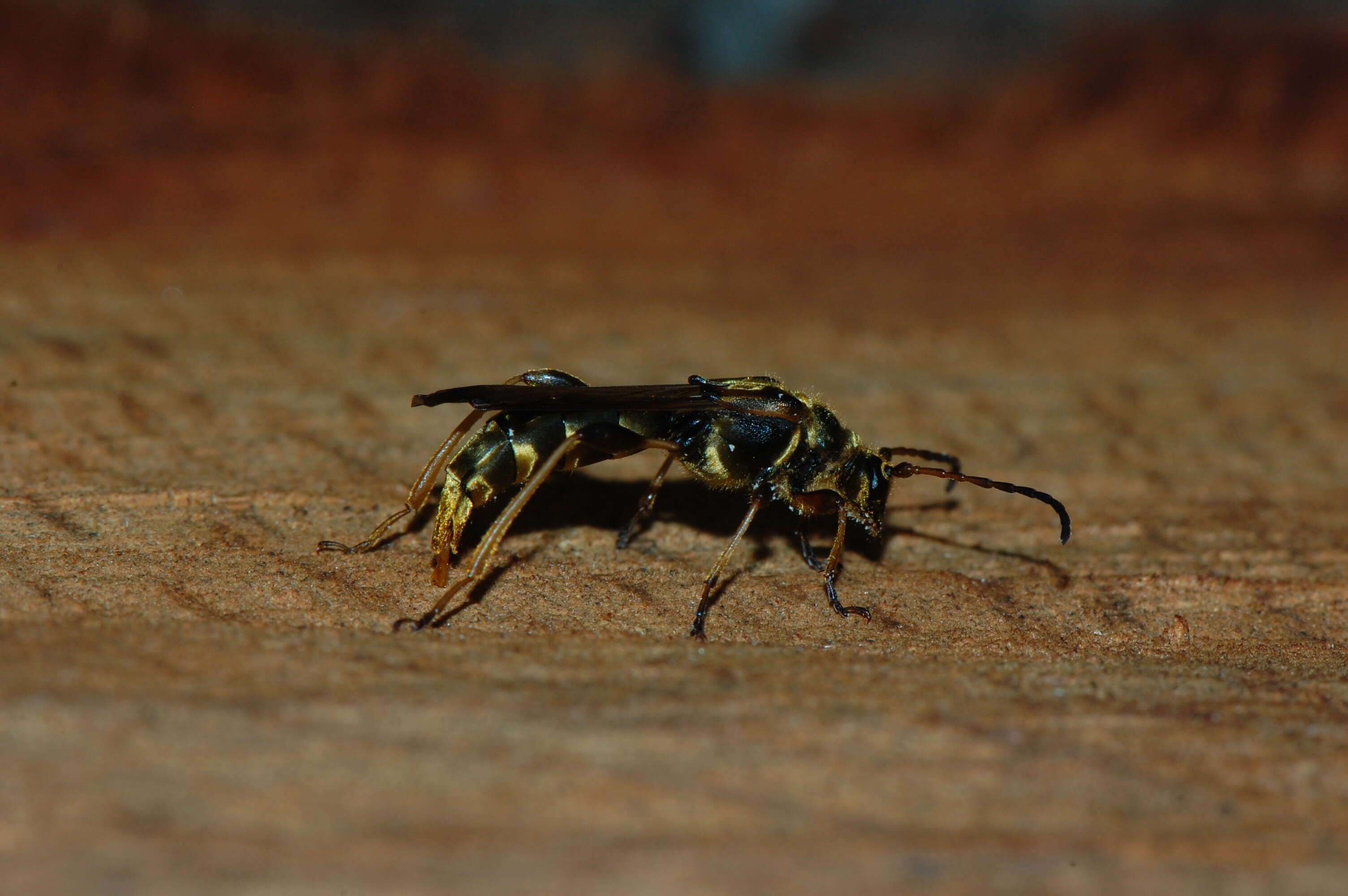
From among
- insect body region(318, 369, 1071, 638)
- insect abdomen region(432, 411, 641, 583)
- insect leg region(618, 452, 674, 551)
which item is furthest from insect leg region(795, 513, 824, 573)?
insect abdomen region(432, 411, 641, 583)

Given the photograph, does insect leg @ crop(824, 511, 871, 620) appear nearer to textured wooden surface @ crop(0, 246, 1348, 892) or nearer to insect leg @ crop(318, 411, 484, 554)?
textured wooden surface @ crop(0, 246, 1348, 892)

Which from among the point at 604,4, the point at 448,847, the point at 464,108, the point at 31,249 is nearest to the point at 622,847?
the point at 448,847

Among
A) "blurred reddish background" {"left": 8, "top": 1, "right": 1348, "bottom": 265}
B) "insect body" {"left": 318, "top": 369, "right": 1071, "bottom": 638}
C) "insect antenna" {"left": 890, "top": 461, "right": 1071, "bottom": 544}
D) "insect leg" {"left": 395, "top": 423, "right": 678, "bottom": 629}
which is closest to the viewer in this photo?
"insect leg" {"left": 395, "top": 423, "right": 678, "bottom": 629}

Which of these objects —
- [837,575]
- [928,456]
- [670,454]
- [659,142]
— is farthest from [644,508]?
[659,142]

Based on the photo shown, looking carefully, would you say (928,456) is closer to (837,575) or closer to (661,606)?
(837,575)

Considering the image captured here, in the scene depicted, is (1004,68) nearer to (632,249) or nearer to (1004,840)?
(632,249)

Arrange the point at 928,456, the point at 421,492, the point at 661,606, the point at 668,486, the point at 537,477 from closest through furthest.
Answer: the point at 661,606
the point at 537,477
the point at 421,492
the point at 928,456
the point at 668,486

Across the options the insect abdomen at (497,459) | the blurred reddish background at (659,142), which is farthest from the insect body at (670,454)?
the blurred reddish background at (659,142)
